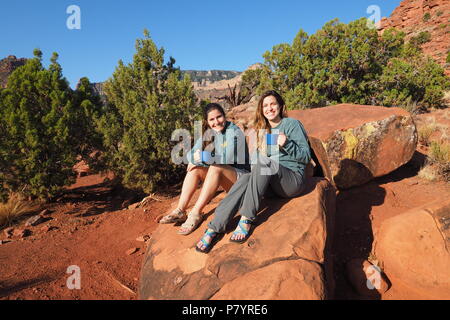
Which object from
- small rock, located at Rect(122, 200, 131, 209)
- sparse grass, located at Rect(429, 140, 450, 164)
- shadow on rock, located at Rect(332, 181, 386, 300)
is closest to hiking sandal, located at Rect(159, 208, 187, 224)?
shadow on rock, located at Rect(332, 181, 386, 300)

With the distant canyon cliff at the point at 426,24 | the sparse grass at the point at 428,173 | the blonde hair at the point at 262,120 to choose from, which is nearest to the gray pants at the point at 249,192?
the blonde hair at the point at 262,120

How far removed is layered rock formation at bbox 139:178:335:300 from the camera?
2.05m

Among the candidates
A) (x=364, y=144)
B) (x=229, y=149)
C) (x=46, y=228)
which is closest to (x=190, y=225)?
(x=229, y=149)

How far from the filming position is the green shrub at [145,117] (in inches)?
223

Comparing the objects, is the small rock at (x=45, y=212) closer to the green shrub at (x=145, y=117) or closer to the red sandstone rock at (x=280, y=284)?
the green shrub at (x=145, y=117)

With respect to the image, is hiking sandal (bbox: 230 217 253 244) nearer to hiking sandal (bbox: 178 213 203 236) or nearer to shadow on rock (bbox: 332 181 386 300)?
hiking sandal (bbox: 178 213 203 236)

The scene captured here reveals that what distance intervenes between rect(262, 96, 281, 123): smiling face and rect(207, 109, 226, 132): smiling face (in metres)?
0.51

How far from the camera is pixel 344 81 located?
8.16m

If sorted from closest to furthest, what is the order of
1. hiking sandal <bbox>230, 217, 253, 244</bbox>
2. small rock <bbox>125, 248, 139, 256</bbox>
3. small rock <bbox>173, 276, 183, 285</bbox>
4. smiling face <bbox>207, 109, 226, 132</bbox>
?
small rock <bbox>173, 276, 183, 285</bbox>
hiking sandal <bbox>230, 217, 253, 244</bbox>
smiling face <bbox>207, 109, 226, 132</bbox>
small rock <bbox>125, 248, 139, 256</bbox>
